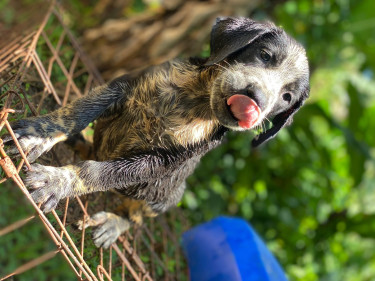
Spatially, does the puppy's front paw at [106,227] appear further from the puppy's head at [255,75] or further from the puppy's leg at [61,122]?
the puppy's head at [255,75]

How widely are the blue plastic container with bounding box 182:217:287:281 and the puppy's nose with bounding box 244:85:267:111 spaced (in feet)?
3.84

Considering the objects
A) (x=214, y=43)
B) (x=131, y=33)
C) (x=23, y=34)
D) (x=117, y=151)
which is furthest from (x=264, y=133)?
(x=131, y=33)

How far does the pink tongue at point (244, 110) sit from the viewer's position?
1.63 metres

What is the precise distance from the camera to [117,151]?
6.44ft

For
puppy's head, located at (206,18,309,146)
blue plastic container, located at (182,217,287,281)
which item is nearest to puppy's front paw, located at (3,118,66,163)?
puppy's head, located at (206,18,309,146)

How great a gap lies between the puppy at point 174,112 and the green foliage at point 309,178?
1.94m

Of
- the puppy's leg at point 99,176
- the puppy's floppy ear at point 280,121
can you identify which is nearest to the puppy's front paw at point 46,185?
the puppy's leg at point 99,176

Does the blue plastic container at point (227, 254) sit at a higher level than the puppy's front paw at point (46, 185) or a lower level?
lower

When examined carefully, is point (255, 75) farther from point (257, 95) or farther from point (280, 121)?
point (280, 121)

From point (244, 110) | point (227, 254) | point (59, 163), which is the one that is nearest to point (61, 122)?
point (59, 163)

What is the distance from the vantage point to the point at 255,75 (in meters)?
1.81

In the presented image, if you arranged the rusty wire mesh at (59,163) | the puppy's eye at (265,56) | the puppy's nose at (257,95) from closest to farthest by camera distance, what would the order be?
the rusty wire mesh at (59,163), the puppy's nose at (257,95), the puppy's eye at (265,56)

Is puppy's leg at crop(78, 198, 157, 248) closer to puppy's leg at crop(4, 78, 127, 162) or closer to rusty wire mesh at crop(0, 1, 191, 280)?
rusty wire mesh at crop(0, 1, 191, 280)

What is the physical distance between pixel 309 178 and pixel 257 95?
9.06 ft
